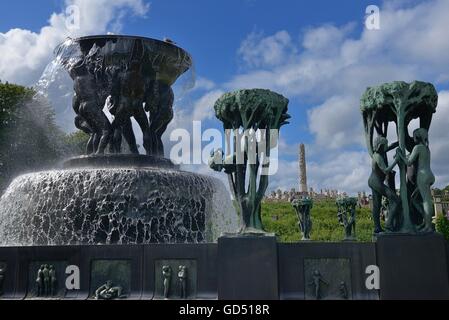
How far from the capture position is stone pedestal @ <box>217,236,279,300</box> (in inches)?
344

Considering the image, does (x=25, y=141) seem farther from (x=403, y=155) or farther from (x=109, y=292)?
(x=403, y=155)

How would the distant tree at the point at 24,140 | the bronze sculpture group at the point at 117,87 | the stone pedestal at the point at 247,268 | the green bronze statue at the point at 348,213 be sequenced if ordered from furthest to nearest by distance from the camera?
the distant tree at the point at 24,140, the green bronze statue at the point at 348,213, the bronze sculpture group at the point at 117,87, the stone pedestal at the point at 247,268

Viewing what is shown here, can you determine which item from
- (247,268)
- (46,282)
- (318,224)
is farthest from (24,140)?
(318,224)

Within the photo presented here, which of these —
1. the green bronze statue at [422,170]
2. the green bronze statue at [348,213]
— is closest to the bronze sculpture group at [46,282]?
the green bronze statue at [422,170]

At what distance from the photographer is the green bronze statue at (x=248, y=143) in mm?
9391

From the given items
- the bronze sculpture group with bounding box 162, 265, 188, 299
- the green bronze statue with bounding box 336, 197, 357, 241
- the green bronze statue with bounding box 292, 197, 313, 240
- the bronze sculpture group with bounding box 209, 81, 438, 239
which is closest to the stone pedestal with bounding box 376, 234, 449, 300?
the bronze sculpture group with bounding box 209, 81, 438, 239

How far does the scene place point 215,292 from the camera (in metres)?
8.91

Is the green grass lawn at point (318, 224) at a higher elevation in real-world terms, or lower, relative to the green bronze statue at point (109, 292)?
higher

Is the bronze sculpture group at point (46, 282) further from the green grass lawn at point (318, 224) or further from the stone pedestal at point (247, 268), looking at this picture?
the green grass lawn at point (318, 224)

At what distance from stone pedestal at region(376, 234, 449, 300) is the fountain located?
16.7 ft

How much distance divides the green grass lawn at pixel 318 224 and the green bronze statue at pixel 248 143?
24685 millimetres

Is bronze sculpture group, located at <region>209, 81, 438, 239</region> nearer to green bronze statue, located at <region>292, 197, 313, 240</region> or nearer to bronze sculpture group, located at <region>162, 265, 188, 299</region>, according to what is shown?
bronze sculpture group, located at <region>162, 265, 188, 299</region>

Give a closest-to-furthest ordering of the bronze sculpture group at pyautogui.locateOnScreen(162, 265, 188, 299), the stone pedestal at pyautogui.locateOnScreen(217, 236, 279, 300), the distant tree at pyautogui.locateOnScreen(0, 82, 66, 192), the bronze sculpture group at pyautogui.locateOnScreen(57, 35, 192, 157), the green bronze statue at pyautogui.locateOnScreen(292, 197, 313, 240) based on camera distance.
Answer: the stone pedestal at pyautogui.locateOnScreen(217, 236, 279, 300) < the bronze sculpture group at pyautogui.locateOnScreen(162, 265, 188, 299) < the bronze sculpture group at pyautogui.locateOnScreen(57, 35, 192, 157) < the green bronze statue at pyautogui.locateOnScreen(292, 197, 313, 240) < the distant tree at pyautogui.locateOnScreen(0, 82, 66, 192)

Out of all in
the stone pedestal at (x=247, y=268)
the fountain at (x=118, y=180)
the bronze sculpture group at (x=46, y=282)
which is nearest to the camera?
the stone pedestal at (x=247, y=268)
